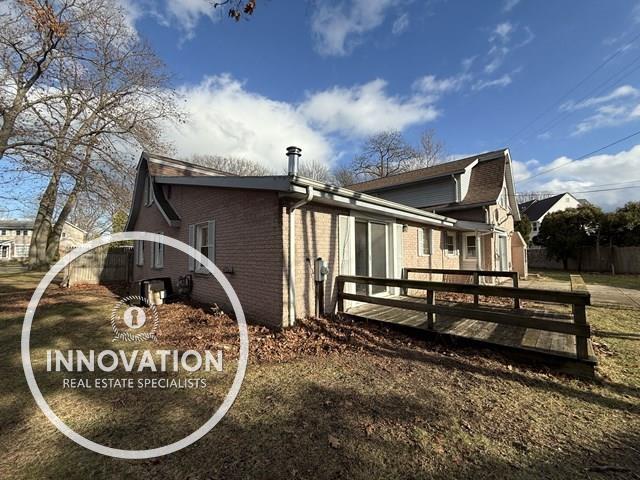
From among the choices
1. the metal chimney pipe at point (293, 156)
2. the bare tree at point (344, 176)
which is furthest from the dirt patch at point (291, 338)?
the bare tree at point (344, 176)

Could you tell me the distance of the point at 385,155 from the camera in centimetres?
3098

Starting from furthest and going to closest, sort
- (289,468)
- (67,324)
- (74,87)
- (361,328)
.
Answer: (74,87) < (67,324) < (361,328) < (289,468)

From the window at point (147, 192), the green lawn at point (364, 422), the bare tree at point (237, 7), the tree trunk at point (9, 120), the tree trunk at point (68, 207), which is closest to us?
the green lawn at point (364, 422)

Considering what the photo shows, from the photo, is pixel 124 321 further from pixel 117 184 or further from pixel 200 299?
pixel 117 184

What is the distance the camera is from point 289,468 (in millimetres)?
2307

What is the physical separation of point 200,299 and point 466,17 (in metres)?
11.6

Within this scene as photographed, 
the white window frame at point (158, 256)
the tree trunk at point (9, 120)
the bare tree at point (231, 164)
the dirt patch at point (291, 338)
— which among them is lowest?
the dirt patch at point (291, 338)

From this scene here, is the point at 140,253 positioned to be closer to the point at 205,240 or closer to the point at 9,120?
the point at 9,120

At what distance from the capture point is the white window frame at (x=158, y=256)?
425 inches

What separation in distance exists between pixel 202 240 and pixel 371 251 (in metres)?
5.06

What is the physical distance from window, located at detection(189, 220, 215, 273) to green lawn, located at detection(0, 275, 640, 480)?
3956mm

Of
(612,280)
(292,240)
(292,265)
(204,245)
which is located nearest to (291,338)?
(292,265)

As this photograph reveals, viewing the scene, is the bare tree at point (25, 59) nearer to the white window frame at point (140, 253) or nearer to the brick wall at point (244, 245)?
the white window frame at point (140, 253)

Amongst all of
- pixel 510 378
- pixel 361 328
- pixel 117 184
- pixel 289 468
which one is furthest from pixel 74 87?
pixel 510 378
